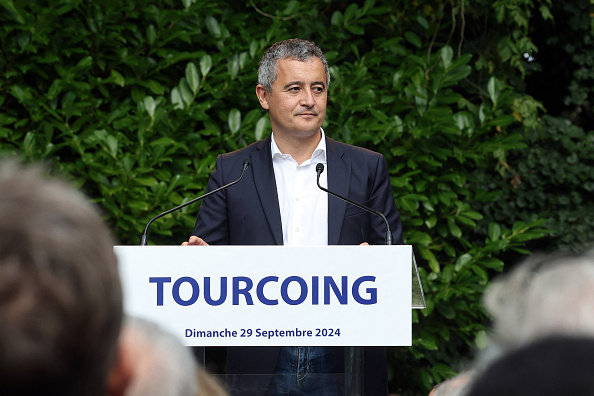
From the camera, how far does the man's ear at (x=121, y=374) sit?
23.4 inches

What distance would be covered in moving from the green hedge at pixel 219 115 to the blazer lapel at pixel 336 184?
47.7 inches

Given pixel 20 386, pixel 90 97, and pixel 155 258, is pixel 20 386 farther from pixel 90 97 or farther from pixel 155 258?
pixel 90 97

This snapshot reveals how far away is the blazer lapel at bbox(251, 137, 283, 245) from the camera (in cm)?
245

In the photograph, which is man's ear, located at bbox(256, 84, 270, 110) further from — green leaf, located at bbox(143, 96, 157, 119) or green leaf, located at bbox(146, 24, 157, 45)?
green leaf, located at bbox(146, 24, 157, 45)

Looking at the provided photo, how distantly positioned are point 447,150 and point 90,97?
183 centimetres

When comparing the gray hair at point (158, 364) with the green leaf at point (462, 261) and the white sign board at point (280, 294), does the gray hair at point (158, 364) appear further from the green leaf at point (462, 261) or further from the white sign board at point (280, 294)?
the green leaf at point (462, 261)

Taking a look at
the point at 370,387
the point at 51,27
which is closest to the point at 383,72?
the point at 51,27

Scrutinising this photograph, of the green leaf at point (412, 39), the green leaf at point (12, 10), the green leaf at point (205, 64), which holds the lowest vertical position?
the green leaf at point (205, 64)

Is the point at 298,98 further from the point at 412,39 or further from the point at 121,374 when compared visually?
the point at 121,374

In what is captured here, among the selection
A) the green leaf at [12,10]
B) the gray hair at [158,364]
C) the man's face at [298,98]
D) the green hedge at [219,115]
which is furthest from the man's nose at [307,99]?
the gray hair at [158,364]

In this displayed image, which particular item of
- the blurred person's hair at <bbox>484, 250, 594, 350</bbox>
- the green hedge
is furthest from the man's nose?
the blurred person's hair at <bbox>484, 250, 594, 350</bbox>

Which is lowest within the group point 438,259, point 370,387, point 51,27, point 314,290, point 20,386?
point 20,386

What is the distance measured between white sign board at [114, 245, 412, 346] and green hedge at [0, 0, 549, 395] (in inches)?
63.7

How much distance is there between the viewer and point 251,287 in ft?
6.47
